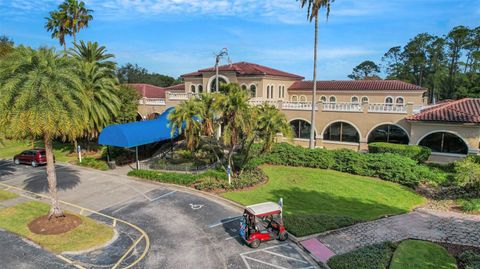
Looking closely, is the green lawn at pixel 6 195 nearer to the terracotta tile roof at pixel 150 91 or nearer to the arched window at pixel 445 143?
the terracotta tile roof at pixel 150 91

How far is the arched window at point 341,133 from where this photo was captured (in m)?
33.6

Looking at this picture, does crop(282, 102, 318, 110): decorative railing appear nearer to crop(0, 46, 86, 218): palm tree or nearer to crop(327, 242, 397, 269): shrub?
crop(327, 242, 397, 269): shrub

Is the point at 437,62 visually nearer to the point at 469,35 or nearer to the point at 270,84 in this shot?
the point at 469,35

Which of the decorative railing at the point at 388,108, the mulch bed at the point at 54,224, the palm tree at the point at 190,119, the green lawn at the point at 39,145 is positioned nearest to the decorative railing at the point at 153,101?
the green lawn at the point at 39,145

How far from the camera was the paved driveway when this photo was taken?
1325 cm

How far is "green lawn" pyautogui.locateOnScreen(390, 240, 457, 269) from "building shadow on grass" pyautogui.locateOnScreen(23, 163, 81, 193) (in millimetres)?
22380

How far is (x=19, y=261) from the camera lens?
12984mm

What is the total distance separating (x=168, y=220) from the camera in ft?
57.0

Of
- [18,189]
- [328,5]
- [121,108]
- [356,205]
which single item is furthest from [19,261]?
[328,5]

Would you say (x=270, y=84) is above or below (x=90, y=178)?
above

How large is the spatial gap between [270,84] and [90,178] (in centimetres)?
2556

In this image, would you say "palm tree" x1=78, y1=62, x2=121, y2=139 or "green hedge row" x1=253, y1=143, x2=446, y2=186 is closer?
"green hedge row" x1=253, y1=143, x2=446, y2=186

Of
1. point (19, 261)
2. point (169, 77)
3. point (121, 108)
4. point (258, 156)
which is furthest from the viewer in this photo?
point (169, 77)

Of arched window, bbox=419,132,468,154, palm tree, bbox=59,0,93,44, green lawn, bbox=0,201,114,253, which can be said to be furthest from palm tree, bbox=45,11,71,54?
arched window, bbox=419,132,468,154
